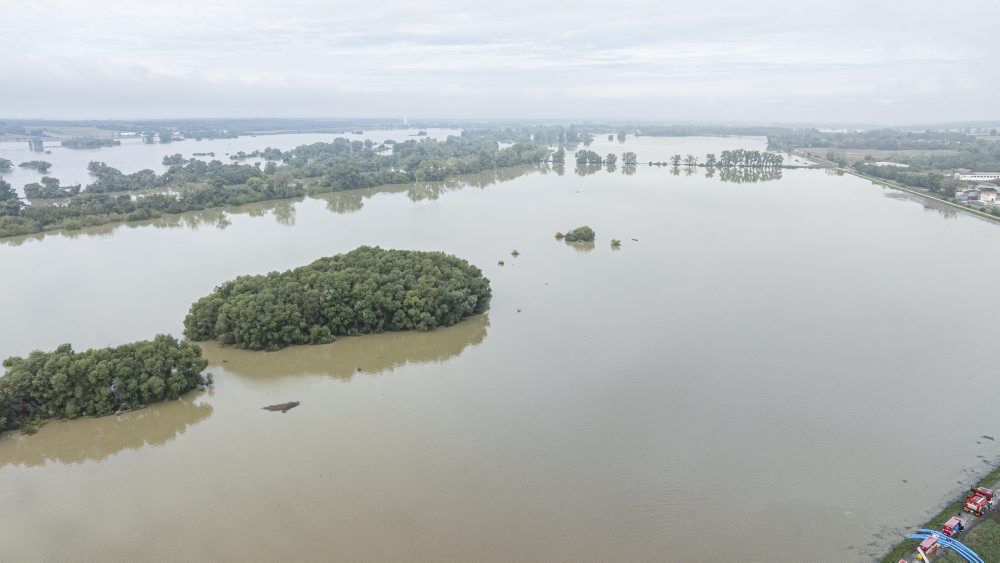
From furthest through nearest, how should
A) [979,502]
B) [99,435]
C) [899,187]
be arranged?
[899,187] → [99,435] → [979,502]

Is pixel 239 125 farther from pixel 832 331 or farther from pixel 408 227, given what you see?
pixel 832 331

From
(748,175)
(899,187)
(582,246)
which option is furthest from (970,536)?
(748,175)

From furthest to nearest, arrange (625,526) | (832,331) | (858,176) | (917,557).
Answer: (858,176) → (832,331) → (625,526) → (917,557)

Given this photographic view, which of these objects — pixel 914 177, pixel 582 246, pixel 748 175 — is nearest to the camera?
pixel 582 246

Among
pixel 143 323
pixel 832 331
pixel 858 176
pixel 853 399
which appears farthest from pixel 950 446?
pixel 858 176

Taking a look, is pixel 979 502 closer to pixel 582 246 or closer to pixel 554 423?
pixel 554 423

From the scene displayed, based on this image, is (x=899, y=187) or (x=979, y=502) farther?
(x=899, y=187)

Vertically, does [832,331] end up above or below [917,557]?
above
